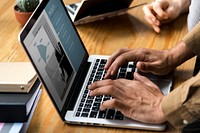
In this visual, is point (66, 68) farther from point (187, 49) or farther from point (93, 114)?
point (187, 49)

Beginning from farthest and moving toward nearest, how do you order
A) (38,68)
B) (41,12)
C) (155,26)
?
(155,26), (41,12), (38,68)

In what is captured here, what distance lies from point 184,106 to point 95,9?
65 centimetres

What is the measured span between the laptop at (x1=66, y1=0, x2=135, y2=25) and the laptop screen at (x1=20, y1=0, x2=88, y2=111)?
24cm

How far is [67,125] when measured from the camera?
1047 mm

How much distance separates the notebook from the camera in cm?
150

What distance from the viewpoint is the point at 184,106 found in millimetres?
997

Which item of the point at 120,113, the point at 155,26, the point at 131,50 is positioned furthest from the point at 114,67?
the point at 155,26

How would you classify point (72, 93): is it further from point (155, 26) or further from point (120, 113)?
point (155, 26)

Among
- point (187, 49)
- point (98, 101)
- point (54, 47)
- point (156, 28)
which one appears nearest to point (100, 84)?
point (98, 101)

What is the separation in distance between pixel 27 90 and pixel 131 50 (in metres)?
0.37

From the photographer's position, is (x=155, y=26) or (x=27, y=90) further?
(x=155, y=26)

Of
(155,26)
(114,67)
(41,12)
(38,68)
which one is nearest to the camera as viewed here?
(38,68)

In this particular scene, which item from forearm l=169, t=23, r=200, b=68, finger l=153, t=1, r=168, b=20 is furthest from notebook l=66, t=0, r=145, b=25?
forearm l=169, t=23, r=200, b=68

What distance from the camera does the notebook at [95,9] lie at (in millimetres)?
1499
